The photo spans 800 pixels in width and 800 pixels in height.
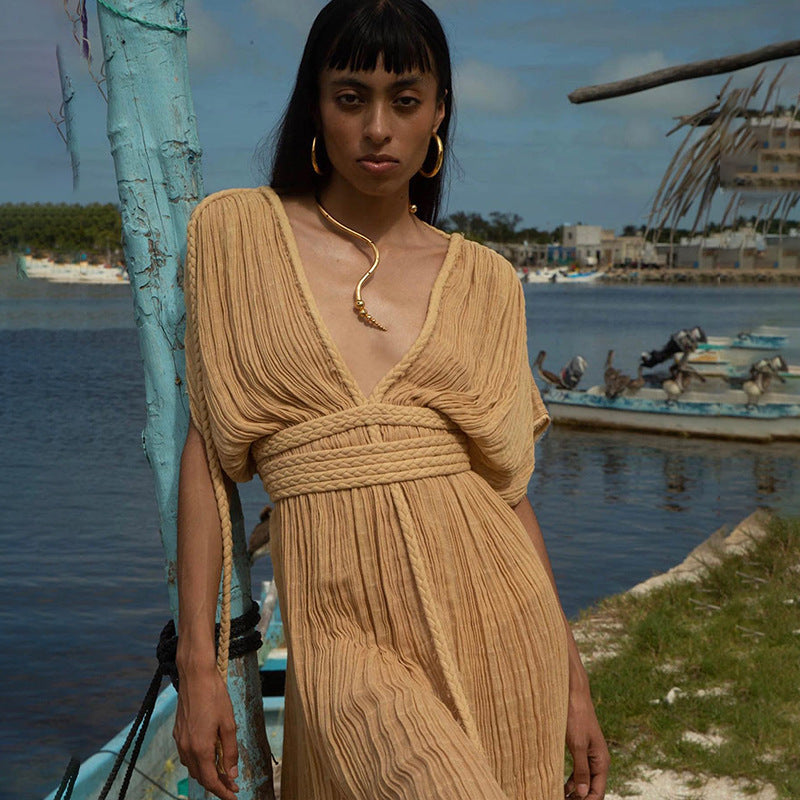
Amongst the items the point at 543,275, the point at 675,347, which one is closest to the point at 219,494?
the point at 675,347

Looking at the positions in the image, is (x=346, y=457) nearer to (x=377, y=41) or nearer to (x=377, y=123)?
(x=377, y=123)

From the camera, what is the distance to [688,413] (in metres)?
16.6

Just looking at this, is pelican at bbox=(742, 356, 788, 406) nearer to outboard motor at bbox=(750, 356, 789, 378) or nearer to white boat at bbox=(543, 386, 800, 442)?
outboard motor at bbox=(750, 356, 789, 378)

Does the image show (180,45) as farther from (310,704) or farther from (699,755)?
(699,755)

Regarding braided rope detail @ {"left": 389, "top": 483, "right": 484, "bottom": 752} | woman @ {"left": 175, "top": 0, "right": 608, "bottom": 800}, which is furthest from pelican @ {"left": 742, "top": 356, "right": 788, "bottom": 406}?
braided rope detail @ {"left": 389, "top": 483, "right": 484, "bottom": 752}

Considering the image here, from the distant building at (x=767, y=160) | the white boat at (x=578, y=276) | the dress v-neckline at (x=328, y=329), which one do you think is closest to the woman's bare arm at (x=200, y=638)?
the dress v-neckline at (x=328, y=329)

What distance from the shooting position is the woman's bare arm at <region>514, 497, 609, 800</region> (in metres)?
2.20

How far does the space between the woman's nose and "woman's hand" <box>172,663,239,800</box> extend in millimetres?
934

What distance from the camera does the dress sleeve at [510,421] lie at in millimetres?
2090

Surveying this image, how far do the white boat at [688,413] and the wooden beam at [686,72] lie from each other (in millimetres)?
11845

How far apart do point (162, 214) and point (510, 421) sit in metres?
0.74

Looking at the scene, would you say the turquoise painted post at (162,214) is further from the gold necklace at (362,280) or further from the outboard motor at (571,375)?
the outboard motor at (571,375)

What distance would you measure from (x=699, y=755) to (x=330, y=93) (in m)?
2.88

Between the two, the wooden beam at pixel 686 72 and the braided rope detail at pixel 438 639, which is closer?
the braided rope detail at pixel 438 639
